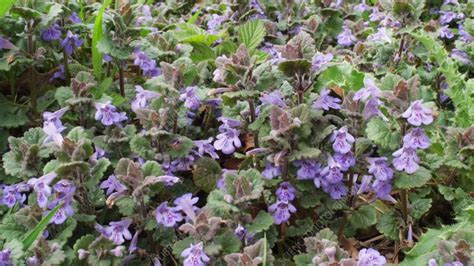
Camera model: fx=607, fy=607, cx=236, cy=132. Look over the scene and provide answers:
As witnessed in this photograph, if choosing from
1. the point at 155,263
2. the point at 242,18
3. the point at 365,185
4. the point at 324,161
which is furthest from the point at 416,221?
the point at 242,18

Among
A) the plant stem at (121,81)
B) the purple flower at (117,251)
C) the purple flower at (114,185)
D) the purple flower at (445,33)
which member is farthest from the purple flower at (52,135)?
the purple flower at (445,33)

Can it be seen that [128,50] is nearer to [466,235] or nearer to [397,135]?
[397,135]

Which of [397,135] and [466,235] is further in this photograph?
[397,135]

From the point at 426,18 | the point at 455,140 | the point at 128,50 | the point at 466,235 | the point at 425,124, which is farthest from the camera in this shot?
the point at 426,18

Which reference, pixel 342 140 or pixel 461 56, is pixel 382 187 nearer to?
pixel 342 140

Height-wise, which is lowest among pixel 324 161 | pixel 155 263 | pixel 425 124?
pixel 155 263

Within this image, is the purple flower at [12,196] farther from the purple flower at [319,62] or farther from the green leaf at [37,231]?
the purple flower at [319,62]

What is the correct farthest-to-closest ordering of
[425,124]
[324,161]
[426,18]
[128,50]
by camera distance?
[426,18], [128,50], [324,161], [425,124]

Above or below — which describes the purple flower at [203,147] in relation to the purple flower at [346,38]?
above
